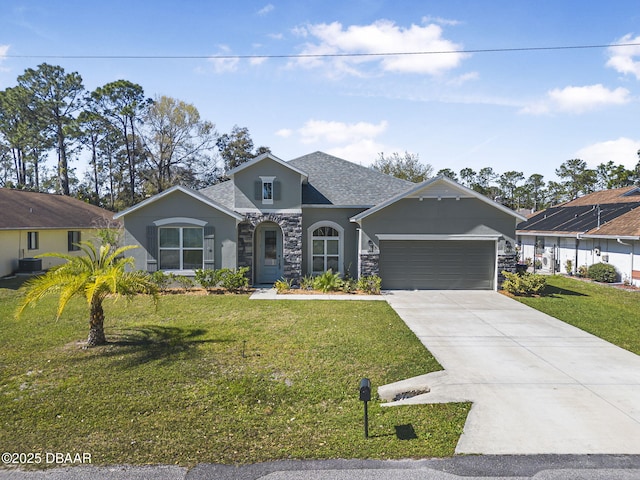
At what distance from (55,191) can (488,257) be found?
140 ft

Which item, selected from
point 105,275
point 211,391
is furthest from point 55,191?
point 211,391

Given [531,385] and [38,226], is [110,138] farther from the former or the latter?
[531,385]

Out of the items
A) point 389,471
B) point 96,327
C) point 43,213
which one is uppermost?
point 43,213

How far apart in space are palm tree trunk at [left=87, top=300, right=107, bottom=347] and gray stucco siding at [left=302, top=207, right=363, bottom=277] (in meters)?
9.60

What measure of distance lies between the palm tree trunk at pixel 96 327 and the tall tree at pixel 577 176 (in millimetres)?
69121

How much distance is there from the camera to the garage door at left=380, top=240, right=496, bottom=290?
15844mm

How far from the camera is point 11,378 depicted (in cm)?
664

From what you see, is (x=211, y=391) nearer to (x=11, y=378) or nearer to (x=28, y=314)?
(x=11, y=378)

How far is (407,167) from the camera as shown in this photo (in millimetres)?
43281

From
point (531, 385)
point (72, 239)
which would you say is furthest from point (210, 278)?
point (72, 239)

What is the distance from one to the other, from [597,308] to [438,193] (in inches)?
255

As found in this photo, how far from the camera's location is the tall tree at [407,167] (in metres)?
42.8

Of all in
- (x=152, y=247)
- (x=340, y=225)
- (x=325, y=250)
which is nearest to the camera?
(x=152, y=247)

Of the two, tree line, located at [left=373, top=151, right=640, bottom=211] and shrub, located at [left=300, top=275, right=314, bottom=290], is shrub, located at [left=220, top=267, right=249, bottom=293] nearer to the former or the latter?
shrub, located at [left=300, top=275, right=314, bottom=290]
